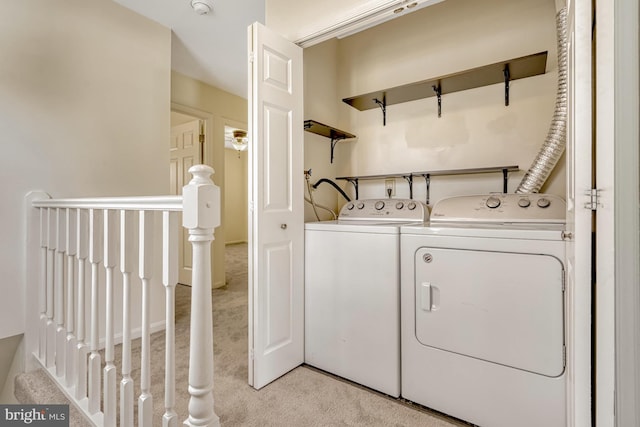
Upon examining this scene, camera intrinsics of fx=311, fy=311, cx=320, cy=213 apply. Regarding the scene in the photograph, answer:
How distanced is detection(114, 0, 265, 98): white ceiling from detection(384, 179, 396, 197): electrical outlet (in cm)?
168

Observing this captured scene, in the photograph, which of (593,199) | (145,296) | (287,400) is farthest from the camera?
(287,400)

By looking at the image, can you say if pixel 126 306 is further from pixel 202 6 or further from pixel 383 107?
pixel 202 6

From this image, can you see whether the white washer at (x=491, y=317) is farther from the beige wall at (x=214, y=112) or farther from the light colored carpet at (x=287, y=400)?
the beige wall at (x=214, y=112)

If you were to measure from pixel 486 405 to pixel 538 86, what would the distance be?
1.84m

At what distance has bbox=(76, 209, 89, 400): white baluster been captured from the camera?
1.41 meters

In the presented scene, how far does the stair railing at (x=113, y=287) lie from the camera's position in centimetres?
90

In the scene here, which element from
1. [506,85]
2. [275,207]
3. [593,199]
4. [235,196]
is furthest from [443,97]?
[235,196]

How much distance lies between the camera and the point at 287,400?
5.42 ft

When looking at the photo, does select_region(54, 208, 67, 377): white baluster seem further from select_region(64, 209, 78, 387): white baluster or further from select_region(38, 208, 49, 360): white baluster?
select_region(38, 208, 49, 360): white baluster

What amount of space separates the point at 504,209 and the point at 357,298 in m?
0.96

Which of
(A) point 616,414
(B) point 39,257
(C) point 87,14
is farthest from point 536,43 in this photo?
(B) point 39,257

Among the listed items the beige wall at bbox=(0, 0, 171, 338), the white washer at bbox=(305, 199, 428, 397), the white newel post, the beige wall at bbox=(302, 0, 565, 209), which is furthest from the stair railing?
the beige wall at bbox=(302, 0, 565, 209)

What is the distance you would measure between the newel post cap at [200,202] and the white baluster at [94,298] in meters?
0.64

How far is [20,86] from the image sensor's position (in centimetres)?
188
